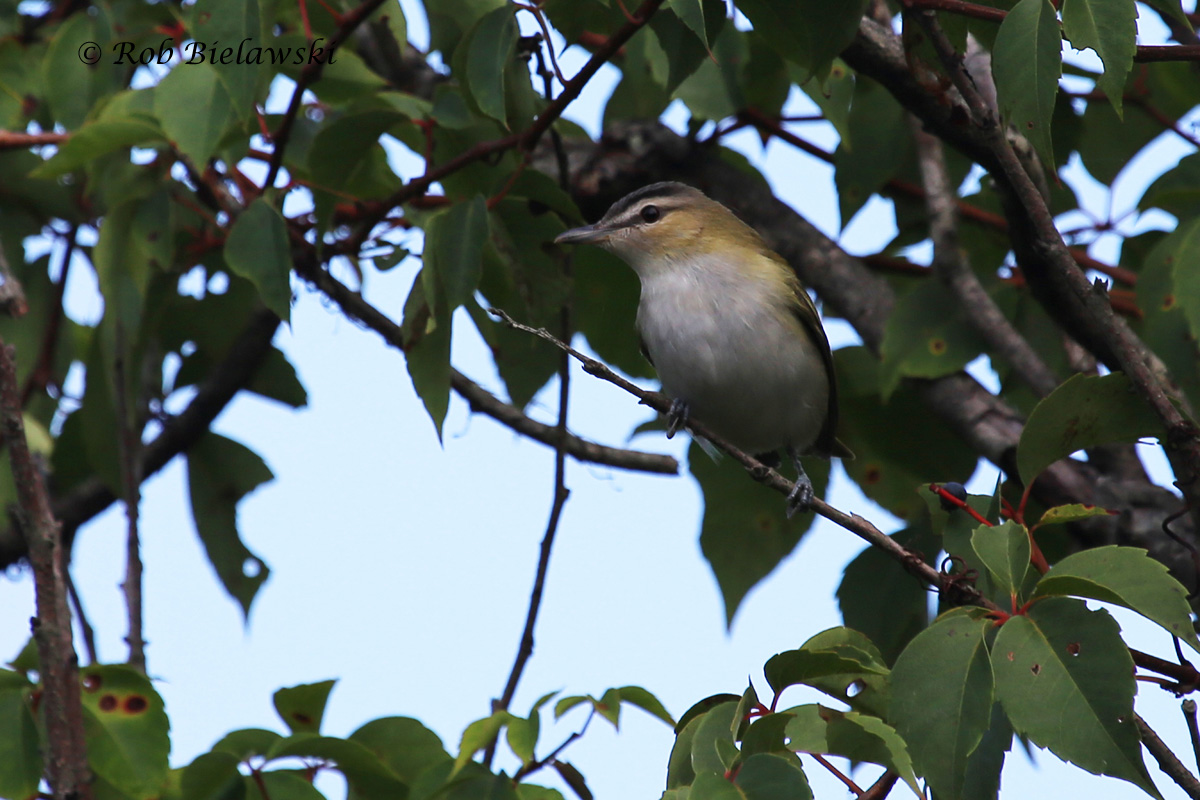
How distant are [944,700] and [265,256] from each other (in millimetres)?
2117

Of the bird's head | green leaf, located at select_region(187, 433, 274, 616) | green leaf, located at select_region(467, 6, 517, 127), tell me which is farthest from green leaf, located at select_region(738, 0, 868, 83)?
green leaf, located at select_region(187, 433, 274, 616)

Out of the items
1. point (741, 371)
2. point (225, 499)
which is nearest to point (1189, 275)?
point (741, 371)

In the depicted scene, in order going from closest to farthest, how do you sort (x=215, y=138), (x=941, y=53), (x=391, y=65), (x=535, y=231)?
1. (x=941, y=53)
2. (x=215, y=138)
3. (x=535, y=231)
4. (x=391, y=65)

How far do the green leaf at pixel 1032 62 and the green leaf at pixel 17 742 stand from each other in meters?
2.52

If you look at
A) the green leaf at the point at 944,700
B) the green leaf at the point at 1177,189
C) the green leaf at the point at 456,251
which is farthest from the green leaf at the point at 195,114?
the green leaf at the point at 1177,189

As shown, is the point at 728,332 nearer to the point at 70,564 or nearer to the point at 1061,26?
the point at 1061,26

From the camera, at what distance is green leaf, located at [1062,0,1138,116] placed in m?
2.22

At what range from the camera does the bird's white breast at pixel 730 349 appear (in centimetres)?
433

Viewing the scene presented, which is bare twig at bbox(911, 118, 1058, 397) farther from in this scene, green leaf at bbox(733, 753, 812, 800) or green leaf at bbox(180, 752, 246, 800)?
green leaf at bbox(180, 752, 246, 800)

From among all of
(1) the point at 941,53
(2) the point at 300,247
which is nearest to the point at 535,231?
(2) the point at 300,247

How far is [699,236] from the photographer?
15.3 ft

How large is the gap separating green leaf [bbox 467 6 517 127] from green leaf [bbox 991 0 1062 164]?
4.01 ft

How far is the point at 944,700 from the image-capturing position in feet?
7.04

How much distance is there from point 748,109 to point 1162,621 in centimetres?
322
